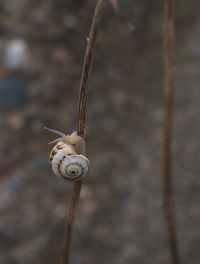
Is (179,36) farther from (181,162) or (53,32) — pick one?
(181,162)

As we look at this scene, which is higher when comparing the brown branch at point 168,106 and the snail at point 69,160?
the brown branch at point 168,106

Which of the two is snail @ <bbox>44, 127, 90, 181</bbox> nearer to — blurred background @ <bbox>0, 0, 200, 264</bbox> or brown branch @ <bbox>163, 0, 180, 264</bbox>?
brown branch @ <bbox>163, 0, 180, 264</bbox>

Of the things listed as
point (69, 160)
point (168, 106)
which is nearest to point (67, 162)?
point (69, 160)

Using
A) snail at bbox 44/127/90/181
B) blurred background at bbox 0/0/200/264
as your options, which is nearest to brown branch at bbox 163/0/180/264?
snail at bbox 44/127/90/181

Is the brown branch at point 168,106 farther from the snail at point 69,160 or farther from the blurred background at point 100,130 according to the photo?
the blurred background at point 100,130

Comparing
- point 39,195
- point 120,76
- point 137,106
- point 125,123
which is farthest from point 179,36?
point 39,195

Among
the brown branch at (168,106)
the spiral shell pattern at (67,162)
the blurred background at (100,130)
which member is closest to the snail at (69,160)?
the spiral shell pattern at (67,162)

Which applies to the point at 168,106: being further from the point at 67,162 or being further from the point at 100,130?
the point at 100,130
